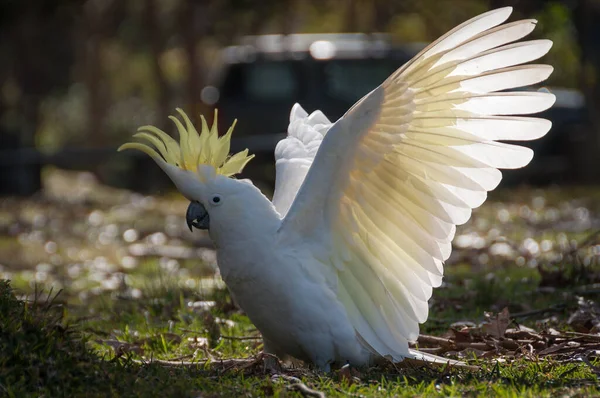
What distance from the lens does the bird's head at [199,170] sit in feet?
11.0

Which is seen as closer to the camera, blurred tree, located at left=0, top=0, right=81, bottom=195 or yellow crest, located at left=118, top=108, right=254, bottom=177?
yellow crest, located at left=118, top=108, right=254, bottom=177

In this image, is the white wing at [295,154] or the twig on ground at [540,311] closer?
the white wing at [295,154]

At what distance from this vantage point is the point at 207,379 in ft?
10.5

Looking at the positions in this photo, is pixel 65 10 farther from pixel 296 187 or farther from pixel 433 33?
pixel 296 187

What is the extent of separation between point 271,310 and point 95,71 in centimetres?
2106

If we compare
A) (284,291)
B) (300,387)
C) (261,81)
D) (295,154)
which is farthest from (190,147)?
(261,81)

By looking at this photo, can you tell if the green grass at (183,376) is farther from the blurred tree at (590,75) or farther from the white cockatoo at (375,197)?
the blurred tree at (590,75)

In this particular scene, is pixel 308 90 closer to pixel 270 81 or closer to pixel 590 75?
pixel 270 81

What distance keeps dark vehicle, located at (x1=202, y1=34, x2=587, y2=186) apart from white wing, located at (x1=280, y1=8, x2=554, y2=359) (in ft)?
25.6

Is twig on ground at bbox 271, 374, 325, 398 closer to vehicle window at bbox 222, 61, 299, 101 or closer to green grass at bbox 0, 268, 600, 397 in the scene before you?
Result: green grass at bbox 0, 268, 600, 397

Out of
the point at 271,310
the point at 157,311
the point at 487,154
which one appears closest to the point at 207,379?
the point at 271,310

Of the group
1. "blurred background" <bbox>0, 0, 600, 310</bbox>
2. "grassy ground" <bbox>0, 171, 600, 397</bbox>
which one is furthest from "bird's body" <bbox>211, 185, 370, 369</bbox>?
"blurred background" <bbox>0, 0, 600, 310</bbox>

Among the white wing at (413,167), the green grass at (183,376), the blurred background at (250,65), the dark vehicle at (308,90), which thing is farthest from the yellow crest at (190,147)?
the dark vehicle at (308,90)

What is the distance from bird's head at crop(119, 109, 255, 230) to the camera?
336 cm
